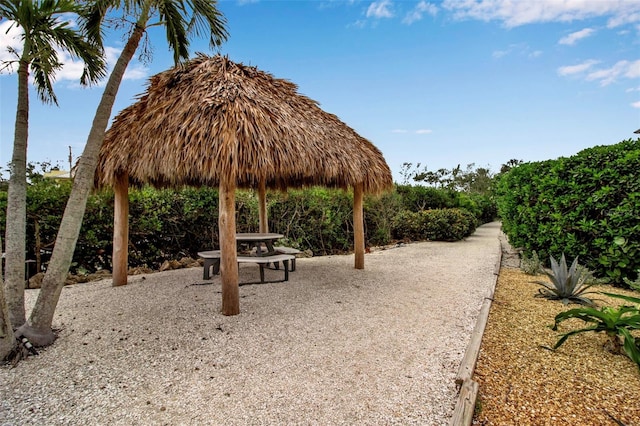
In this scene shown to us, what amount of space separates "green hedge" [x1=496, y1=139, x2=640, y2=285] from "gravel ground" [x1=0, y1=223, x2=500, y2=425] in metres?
2.33

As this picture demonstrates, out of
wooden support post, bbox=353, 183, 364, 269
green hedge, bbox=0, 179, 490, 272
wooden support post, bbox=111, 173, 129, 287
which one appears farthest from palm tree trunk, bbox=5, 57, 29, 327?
wooden support post, bbox=353, 183, 364, 269

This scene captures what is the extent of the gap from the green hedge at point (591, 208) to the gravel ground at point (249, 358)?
2.33 m

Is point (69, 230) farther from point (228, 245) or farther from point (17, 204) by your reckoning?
point (228, 245)

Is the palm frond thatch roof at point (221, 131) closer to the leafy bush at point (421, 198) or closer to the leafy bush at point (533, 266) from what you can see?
the leafy bush at point (533, 266)

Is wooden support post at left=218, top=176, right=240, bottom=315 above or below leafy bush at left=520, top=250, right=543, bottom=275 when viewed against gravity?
above

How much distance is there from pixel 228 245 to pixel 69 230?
65.2 inches

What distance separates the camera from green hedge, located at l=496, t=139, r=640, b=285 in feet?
19.0

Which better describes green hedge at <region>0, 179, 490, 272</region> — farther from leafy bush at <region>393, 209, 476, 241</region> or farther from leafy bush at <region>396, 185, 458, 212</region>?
leafy bush at <region>396, 185, 458, 212</region>

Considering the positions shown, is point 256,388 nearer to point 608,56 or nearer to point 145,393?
point 145,393

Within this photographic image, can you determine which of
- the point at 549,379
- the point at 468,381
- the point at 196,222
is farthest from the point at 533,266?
the point at 196,222

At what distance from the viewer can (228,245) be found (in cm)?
424

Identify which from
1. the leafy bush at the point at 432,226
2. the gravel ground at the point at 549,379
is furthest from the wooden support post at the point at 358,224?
the leafy bush at the point at 432,226

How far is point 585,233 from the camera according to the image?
659cm

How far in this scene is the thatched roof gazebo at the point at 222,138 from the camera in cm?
393
